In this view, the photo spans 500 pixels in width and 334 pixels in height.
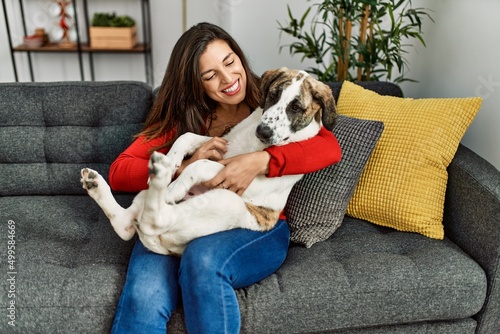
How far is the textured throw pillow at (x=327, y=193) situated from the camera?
1821 mm

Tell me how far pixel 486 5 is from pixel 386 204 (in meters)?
1.11

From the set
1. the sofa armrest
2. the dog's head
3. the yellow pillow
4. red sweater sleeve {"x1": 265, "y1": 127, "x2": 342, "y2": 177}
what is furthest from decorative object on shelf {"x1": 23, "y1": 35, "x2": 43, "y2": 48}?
the sofa armrest

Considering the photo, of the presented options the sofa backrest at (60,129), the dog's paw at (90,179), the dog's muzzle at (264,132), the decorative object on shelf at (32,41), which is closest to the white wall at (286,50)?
the decorative object on shelf at (32,41)

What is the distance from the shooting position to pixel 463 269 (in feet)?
5.27

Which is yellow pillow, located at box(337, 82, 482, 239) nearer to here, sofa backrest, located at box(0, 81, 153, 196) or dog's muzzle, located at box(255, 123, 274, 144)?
dog's muzzle, located at box(255, 123, 274, 144)

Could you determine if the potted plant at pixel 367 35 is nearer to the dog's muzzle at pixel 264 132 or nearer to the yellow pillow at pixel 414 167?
the yellow pillow at pixel 414 167

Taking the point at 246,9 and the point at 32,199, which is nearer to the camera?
the point at 32,199

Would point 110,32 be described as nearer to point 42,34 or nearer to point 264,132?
point 42,34

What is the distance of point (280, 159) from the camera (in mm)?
1579

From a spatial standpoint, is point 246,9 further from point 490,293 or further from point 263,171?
point 490,293

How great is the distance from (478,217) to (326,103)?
73 centimetres

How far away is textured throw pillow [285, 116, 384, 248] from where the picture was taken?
1821mm

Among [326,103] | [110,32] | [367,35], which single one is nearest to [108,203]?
[326,103]

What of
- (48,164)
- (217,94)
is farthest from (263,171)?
(48,164)
